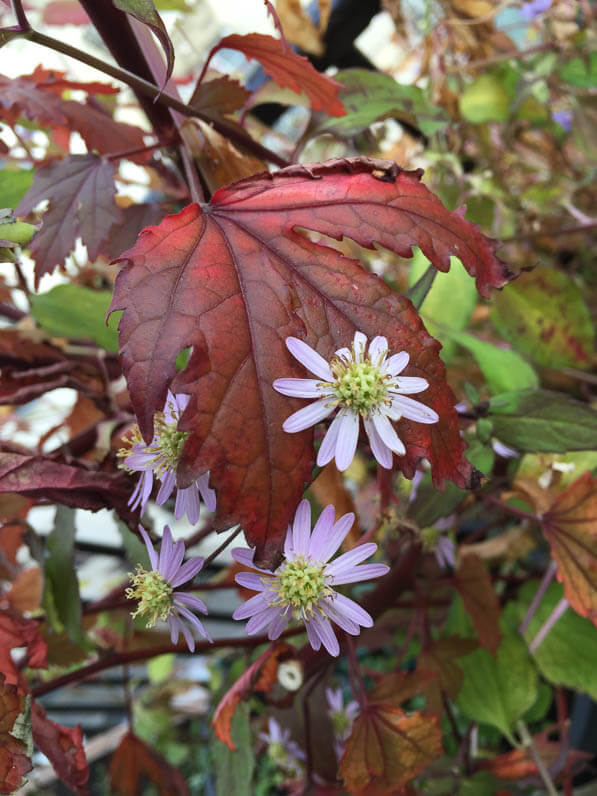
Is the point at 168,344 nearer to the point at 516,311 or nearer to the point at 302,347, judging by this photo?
the point at 302,347

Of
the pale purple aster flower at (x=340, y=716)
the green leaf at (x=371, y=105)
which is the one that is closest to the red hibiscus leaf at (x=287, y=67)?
the green leaf at (x=371, y=105)

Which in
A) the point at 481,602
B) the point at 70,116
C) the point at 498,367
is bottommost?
the point at 481,602

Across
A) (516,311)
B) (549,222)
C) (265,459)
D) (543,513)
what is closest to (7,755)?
(265,459)

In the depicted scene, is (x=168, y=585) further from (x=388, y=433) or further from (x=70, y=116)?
(x=70, y=116)

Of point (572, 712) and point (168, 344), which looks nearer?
point (168, 344)

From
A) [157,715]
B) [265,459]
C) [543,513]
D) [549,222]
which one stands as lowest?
[157,715]

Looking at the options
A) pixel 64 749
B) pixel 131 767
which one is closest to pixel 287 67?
pixel 64 749
